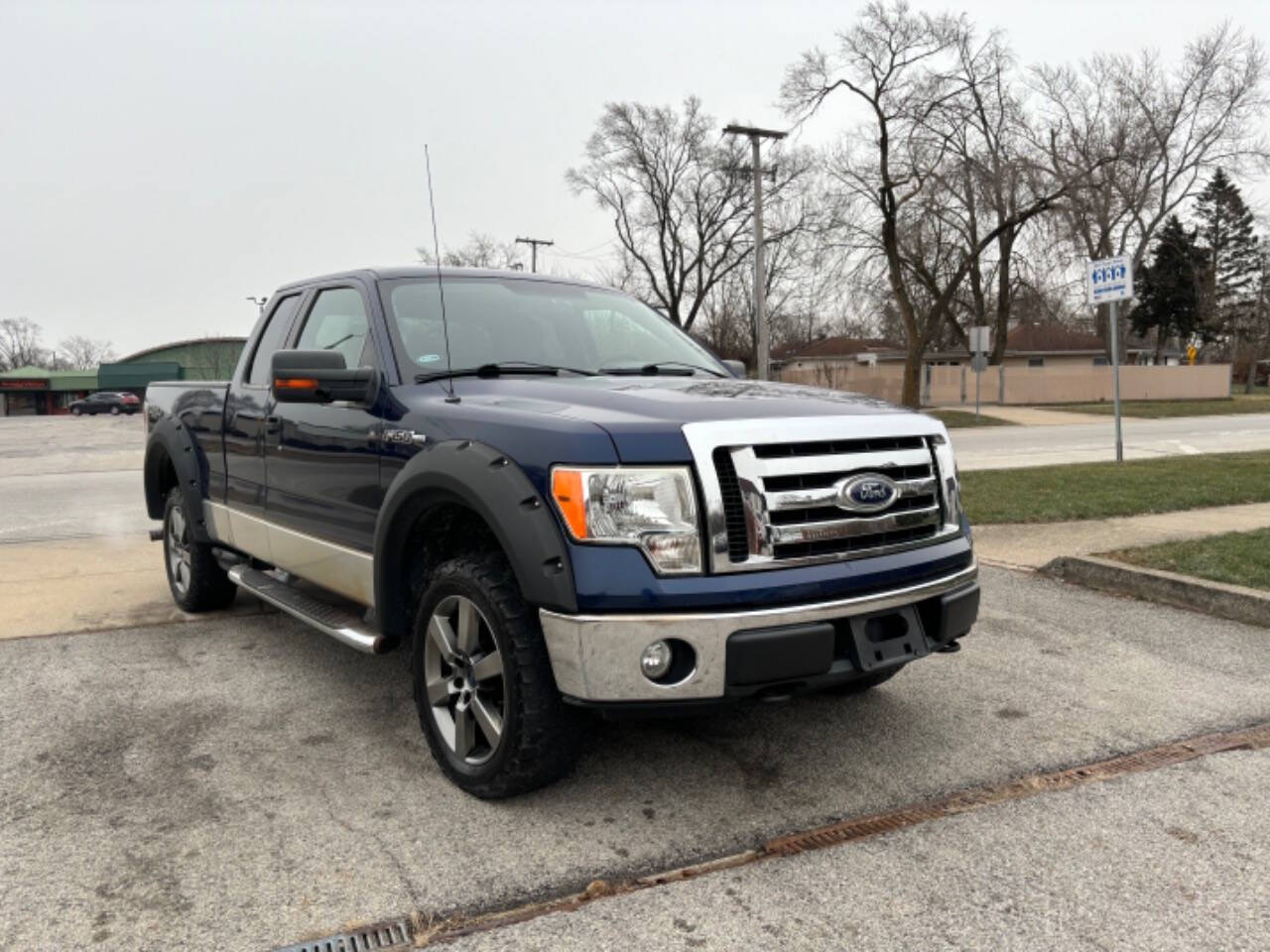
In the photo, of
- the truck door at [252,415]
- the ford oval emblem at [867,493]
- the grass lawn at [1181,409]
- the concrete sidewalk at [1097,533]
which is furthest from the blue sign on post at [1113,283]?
the grass lawn at [1181,409]

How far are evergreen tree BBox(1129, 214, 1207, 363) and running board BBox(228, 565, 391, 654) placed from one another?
56.8m

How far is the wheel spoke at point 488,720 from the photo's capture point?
312 centimetres

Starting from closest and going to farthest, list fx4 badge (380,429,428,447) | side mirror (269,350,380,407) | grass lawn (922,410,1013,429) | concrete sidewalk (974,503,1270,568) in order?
fx4 badge (380,429,428,447) < side mirror (269,350,380,407) < concrete sidewalk (974,503,1270,568) < grass lawn (922,410,1013,429)

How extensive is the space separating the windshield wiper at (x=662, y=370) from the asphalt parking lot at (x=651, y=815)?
4.73 feet

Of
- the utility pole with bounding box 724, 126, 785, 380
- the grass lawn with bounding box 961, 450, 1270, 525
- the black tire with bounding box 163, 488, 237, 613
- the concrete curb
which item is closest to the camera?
the concrete curb

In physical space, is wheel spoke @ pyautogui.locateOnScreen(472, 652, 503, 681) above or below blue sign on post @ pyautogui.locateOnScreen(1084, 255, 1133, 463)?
below

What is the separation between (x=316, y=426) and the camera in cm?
412

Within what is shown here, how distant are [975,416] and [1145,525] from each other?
22.2 m

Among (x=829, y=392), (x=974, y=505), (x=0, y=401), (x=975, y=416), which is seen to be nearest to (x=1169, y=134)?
(x=975, y=416)

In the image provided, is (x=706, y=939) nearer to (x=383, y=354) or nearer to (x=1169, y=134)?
(x=383, y=354)

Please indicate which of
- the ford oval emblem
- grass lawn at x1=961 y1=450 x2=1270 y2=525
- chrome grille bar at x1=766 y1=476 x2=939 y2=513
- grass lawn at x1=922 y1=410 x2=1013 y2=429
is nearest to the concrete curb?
grass lawn at x1=961 y1=450 x2=1270 y2=525

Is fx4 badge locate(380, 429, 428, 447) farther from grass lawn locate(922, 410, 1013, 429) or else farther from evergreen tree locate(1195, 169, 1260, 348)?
evergreen tree locate(1195, 169, 1260, 348)

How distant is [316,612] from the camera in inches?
162

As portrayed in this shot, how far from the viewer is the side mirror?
3.62 meters
